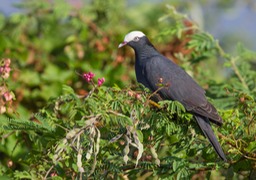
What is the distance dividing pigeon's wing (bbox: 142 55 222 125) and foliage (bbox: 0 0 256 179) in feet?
0.37

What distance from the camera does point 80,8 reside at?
6.68 metres

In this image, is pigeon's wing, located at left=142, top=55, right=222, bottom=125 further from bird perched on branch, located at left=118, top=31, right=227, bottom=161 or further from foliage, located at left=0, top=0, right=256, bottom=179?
foliage, located at left=0, top=0, right=256, bottom=179

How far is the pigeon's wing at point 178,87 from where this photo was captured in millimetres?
4156

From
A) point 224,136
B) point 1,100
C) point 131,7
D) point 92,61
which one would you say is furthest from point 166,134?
point 131,7

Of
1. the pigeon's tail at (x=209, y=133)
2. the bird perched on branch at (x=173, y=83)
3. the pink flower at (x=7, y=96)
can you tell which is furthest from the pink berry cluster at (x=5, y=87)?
the pigeon's tail at (x=209, y=133)

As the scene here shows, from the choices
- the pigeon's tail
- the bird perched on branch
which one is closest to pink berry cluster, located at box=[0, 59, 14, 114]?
the bird perched on branch

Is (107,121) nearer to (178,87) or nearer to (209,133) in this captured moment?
(209,133)

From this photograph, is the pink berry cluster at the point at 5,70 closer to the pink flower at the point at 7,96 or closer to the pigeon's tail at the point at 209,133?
the pink flower at the point at 7,96

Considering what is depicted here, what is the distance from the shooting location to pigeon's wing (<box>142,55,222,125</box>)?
416 centimetres

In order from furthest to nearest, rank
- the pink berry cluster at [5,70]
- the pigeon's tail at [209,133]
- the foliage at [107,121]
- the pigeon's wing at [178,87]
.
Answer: the pigeon's wing at [178,87]
the pink berry cluster at [5,70]
the pigeon's tail at [209,133]
the foliage at [107,121]

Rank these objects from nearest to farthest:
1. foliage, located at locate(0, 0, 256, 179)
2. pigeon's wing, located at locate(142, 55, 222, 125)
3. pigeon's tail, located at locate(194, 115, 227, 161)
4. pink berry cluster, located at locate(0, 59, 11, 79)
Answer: foliage, located at locate(0, 0, 256, 179)
pigeon's tail, located at locate(194, 115, 227, 161)
pink berry cluster, located at locate(0, 59, 11, 79)
pigeon's wing, located at locate(142, 55, 222, 125)

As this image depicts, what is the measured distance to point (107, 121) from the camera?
3225 millimetres

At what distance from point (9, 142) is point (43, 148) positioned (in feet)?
2.97

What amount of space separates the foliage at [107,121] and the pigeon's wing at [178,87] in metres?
0.11
